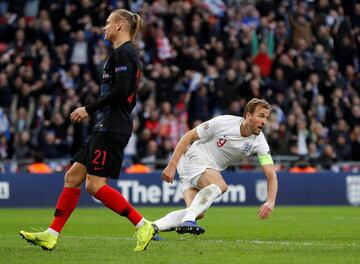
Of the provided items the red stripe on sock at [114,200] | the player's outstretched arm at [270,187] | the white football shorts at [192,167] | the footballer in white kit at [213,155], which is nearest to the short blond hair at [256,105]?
the footballer in white kit at [213,155]

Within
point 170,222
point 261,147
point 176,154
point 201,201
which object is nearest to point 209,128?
point 261,147

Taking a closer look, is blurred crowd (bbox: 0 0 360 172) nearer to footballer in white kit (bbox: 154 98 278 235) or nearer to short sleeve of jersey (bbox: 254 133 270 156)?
footballer in white kit (bbox: 154 98 278 235)

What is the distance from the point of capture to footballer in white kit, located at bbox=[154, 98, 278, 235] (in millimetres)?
10773

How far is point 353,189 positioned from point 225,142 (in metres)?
11.9

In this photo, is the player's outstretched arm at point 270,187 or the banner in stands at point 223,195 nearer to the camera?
the player's outstretched arm at point 270,187

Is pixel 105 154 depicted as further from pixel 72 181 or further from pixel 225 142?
pixel 225 142

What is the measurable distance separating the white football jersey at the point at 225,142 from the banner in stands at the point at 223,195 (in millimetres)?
10548

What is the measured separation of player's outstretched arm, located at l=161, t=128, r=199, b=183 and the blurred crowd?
11.5 m

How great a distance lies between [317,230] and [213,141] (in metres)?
2.71

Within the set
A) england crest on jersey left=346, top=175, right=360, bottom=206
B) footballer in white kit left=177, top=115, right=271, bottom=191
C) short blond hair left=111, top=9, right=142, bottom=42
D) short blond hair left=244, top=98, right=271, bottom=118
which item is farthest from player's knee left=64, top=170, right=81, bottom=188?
england crest on jersey left=346, top=175, right=360, bottom=206

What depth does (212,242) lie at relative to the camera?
11.1 metres

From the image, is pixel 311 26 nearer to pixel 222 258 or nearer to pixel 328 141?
pixel 328 141

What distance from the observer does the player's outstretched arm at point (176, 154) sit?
33.3 feet

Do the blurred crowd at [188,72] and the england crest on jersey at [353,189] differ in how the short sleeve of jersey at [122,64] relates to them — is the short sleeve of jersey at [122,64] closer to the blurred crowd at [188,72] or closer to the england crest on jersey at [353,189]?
the blurred crowd at [188,72]
